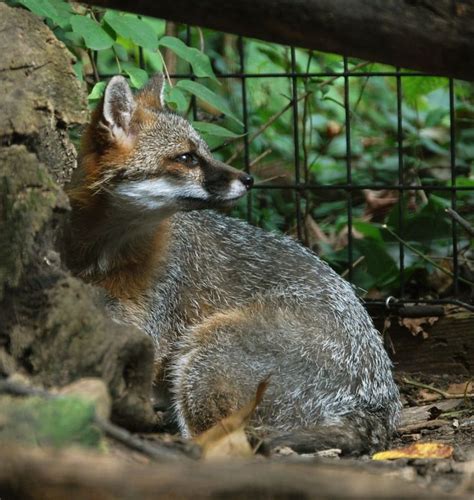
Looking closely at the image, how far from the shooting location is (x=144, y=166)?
623cm

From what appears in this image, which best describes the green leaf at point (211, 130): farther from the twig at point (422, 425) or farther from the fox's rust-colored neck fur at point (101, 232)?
the twig at point (422, 425)

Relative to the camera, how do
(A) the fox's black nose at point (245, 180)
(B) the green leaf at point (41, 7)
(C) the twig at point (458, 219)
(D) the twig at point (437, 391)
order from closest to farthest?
1. (B) the green leaf at point (41, 7)
2. (C) the twig at point (458, 219)
3. (A) the fox's black nose at point (245, 180)
4. (D) the twig at point (437, 391)

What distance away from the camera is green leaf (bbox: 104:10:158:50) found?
6000 mm

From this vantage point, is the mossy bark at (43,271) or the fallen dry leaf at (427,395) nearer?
the mossy bark at (43,271)

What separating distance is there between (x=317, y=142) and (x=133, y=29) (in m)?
5.99

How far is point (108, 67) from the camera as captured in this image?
1036 centimetres

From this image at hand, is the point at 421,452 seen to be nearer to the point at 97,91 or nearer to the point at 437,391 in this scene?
the point at 437,391

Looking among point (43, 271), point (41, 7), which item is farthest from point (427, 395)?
point (41, 7)

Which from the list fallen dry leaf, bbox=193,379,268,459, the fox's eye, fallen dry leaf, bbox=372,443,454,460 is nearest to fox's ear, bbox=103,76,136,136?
the fox's eye

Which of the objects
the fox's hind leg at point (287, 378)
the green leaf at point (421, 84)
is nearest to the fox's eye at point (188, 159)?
the fox's hind leg at point (287, 378)

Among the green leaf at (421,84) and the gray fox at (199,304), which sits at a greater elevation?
the green leaf at (421,84)

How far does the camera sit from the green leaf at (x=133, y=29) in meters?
6.00

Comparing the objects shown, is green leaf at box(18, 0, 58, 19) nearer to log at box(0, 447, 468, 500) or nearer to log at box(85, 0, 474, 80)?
log at box(85, 0, 474, 80)

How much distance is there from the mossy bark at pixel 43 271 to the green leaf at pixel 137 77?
1506 millimetres
